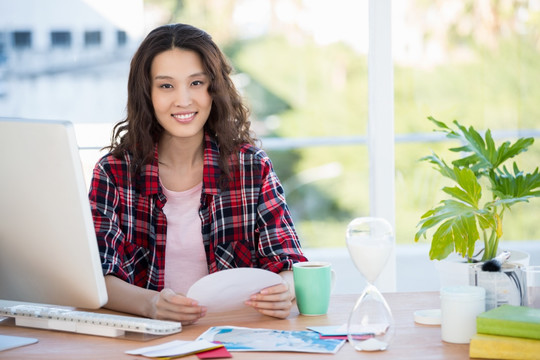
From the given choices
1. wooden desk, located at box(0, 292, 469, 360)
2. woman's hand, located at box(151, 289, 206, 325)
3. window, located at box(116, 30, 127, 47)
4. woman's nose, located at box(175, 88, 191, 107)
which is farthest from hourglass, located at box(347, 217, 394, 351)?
window, located at box(116, 30, 127, 47)

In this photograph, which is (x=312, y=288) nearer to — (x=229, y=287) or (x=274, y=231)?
(x=229, y=287)

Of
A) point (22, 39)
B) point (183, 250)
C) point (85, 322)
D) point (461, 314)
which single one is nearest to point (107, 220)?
point (183, 250)

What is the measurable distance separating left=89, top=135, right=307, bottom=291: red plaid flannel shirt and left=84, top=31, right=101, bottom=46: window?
5.43 ft

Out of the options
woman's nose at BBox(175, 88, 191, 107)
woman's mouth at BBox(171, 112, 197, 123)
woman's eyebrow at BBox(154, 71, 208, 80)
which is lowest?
woman's mouth at BBox(171, 112, 197, 123)

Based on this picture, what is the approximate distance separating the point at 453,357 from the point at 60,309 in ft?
2.86

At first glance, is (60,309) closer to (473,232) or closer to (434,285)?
(473,232)

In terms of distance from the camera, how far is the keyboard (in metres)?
1.59

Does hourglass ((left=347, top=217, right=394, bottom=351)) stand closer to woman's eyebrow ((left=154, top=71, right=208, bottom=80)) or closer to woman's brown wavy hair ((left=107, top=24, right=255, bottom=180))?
woman's brown wavy hair ((left=107, top=24, right=255, bottom=180))

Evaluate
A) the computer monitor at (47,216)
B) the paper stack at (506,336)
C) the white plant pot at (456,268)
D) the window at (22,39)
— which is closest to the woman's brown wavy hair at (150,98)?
the computer monitor at (47,216)

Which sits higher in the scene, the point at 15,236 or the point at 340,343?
→ the point at 15,236

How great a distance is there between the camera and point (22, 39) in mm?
3775

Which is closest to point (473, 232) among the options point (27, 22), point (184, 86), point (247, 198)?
point (247, 198)

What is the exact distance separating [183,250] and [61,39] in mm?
1884

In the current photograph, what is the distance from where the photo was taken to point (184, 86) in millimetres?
2295
